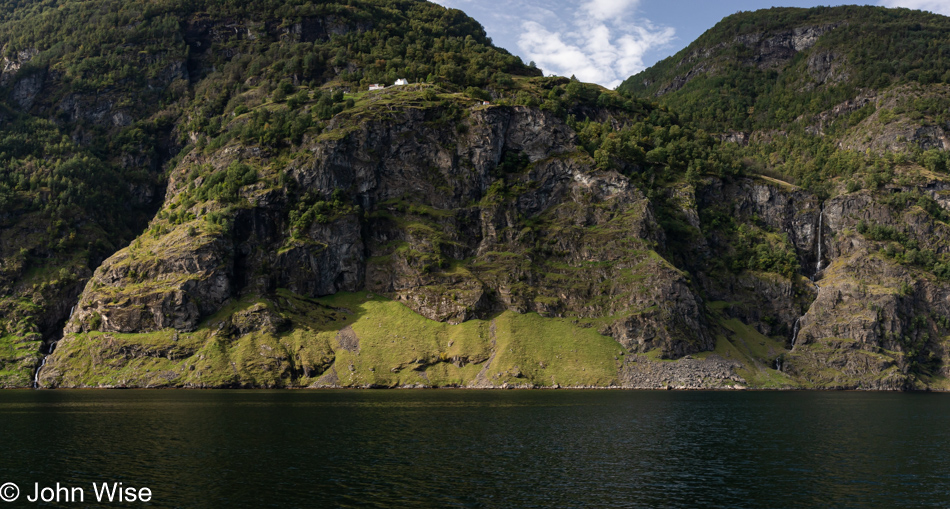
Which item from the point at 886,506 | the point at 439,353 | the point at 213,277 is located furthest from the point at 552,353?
the point at 886,506

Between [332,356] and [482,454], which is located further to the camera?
[332,356]

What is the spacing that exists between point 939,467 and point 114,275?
20431cm

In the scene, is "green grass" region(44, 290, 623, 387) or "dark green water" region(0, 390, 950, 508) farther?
"green grass" region(44, 290, 623, 387)

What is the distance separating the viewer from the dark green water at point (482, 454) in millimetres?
52219

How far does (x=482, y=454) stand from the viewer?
227 ft

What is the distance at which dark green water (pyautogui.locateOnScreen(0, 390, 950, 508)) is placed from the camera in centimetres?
5222

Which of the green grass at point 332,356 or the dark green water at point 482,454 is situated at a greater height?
the green grass at point 332,356

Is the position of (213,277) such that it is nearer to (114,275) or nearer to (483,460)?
(114,275)

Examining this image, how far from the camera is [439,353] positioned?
181625mm

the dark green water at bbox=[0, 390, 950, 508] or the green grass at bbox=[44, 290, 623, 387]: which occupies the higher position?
the green grass at bbox=[44, 290, 623, 387]

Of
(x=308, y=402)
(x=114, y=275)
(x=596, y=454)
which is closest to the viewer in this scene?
(x=596, y=454)

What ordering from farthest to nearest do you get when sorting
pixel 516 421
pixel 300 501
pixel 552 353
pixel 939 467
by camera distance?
pixel 552 353, pixel 516 421, pixel 939 467, pixel 300 501

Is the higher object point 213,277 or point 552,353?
point 213,277

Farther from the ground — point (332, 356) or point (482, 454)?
point (332, 356)
